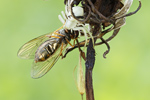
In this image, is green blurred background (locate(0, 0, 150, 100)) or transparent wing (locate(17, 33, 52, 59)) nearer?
transparent wing (locate(17, 33, 52, 59))

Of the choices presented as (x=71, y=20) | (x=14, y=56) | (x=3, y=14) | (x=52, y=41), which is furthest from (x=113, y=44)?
(x=71, y=20)

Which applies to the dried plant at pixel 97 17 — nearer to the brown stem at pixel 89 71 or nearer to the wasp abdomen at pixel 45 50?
the brown stem at pixel 89 71

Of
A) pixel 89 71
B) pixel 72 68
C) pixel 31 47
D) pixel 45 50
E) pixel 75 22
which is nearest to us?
pixel 89 71

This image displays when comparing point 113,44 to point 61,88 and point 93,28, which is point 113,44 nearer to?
point 61,88

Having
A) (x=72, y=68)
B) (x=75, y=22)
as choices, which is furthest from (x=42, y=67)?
(x=72, y=68)

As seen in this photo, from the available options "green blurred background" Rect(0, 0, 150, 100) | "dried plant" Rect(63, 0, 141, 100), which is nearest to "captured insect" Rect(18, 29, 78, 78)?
"dried plant" Rect(63, 0, 141, 100)

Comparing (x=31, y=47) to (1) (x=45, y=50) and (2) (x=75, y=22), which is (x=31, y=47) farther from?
(2) (x=75, y=22)

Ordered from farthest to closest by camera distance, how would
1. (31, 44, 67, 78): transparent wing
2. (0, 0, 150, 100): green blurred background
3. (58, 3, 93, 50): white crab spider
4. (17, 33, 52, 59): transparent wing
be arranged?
1. (0, 0, 150, 100): green blurred background
2. (17, 33, 52, 59): transparent wing
3. (31, 44, 67, 78): transparent wing
4. (58, 3, 93, 50): white crab spider

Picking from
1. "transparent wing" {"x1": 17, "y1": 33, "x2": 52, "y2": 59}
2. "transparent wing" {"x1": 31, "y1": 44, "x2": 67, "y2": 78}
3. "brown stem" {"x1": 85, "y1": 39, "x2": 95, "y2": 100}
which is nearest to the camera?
"brown stem" {"x1": 85, "y1": 39, "x2": 95, "y2": 100}

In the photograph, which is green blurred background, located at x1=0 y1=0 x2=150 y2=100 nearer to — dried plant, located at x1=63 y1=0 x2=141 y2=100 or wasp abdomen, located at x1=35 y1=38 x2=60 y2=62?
wasp abdomen, located at x1=35 y1=38 x2=60 y2=62
